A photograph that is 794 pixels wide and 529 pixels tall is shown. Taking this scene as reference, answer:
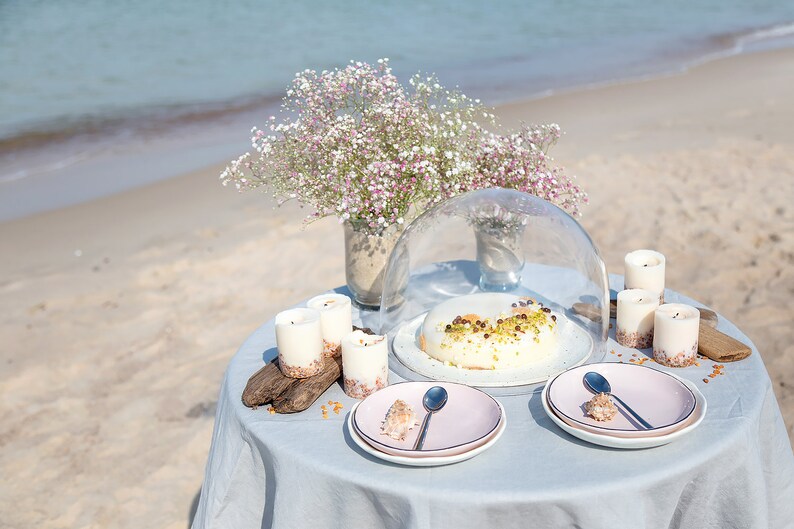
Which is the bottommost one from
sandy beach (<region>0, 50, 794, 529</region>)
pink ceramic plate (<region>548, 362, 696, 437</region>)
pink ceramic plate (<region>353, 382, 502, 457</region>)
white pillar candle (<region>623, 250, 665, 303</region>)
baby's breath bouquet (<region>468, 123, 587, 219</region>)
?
sandy beach (<region>0, 50, 794, 529</region>)

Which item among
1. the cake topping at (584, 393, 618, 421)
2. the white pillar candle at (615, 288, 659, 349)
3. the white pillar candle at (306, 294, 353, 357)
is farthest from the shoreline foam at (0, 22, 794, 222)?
the cake topping at (584, 393, 618, 421)

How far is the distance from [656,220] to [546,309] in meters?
4.32

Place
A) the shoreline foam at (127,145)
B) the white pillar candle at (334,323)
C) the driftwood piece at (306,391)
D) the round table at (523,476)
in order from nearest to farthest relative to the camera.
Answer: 1. the round table at (523,476)
2. the driftwood piece at (306,391)
3. the white pillar candle at (334,323)
4. the shoreline foam at (127,145)

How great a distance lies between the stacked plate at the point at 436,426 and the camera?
181cm

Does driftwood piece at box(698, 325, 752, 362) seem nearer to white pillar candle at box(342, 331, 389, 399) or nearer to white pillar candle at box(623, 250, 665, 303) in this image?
white pillar candle at box(623, 250, 665, 303)

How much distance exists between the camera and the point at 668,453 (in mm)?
1848

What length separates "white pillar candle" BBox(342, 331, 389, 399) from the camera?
2.13m

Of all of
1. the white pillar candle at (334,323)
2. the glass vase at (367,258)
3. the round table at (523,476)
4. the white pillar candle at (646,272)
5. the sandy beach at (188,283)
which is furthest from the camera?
the sandy beach at (188,283)

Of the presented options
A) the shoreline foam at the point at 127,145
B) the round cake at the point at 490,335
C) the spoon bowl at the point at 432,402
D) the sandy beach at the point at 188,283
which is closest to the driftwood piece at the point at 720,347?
the round cake at the point at 490,335

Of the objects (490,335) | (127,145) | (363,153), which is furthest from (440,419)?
(127,145)

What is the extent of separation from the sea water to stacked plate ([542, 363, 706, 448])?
23.6 ft

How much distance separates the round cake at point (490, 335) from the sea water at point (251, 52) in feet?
22.1

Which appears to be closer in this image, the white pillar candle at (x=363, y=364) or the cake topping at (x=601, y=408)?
the cake topping at (x=601, y=408)

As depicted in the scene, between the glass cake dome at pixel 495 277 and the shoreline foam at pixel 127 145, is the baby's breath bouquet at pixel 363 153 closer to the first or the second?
the glass cake dome at pixel 495 277
